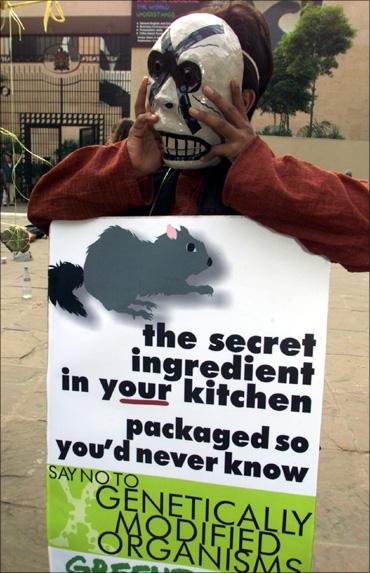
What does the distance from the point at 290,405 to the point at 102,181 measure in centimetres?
61

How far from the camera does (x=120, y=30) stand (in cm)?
1950

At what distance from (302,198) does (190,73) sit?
0.31 m

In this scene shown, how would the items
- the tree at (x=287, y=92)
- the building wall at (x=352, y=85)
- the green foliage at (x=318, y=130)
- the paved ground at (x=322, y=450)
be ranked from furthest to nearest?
the building wall at (x=352, y=85), the tree at (x=287, y=92), the green foliage at (x=318, y=130), the paved ground at (x=322, y=450)

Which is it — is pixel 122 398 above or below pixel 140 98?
below

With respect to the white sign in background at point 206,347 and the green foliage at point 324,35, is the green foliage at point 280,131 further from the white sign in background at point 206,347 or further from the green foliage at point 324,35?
the white sign in background at point 206,347

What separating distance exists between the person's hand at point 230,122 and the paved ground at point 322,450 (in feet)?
3.52

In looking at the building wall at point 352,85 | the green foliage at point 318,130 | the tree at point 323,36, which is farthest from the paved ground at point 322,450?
the building wall at point 352,85

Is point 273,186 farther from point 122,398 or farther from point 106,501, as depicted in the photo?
point 106,501

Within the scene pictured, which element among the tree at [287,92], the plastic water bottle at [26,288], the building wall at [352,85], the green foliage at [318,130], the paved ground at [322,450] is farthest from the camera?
the building wall at [352,85]

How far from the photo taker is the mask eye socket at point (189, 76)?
3.45 feet

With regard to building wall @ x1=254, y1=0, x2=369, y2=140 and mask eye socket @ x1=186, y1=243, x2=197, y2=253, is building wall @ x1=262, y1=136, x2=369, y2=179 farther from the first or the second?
mask eye socket @ x1=186, y1=243, x2=197, y2=253

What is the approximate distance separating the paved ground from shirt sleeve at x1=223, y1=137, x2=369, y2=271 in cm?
111

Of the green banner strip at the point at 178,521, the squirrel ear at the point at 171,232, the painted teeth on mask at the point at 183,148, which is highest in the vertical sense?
the painted teeth on mask at the point at 183,148

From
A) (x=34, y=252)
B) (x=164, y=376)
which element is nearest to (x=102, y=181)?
(x=164, y=376)
